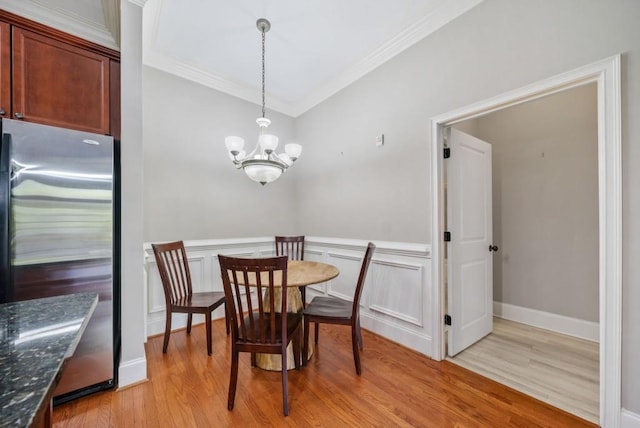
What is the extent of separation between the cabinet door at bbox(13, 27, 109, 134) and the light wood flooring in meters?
3.48

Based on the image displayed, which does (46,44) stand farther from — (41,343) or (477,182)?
(477,182)

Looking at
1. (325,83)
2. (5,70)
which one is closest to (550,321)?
(325,83)

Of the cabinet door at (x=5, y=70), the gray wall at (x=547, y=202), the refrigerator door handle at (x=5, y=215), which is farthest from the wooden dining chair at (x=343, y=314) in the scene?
the cabinet door at (x=5, y=70)

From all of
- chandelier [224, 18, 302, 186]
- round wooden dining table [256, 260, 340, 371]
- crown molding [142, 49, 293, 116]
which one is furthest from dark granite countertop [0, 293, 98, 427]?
crown molding [142, 49, 293, 116]

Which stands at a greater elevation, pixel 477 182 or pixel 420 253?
pixel 477 182

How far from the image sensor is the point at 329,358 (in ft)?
7.41

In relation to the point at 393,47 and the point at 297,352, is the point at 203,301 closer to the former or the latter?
the point at 297,352

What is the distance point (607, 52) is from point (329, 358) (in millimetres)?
2771

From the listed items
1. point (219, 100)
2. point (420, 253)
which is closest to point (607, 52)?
point (420, 253)

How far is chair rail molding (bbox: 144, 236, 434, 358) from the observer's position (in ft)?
7.73

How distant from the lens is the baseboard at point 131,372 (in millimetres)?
1832

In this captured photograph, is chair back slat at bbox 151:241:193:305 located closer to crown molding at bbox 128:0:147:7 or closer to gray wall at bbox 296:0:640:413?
gray wall at bbox 296:0:640:413

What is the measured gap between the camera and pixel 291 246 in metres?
3.46

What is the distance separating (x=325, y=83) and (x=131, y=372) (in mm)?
3419
